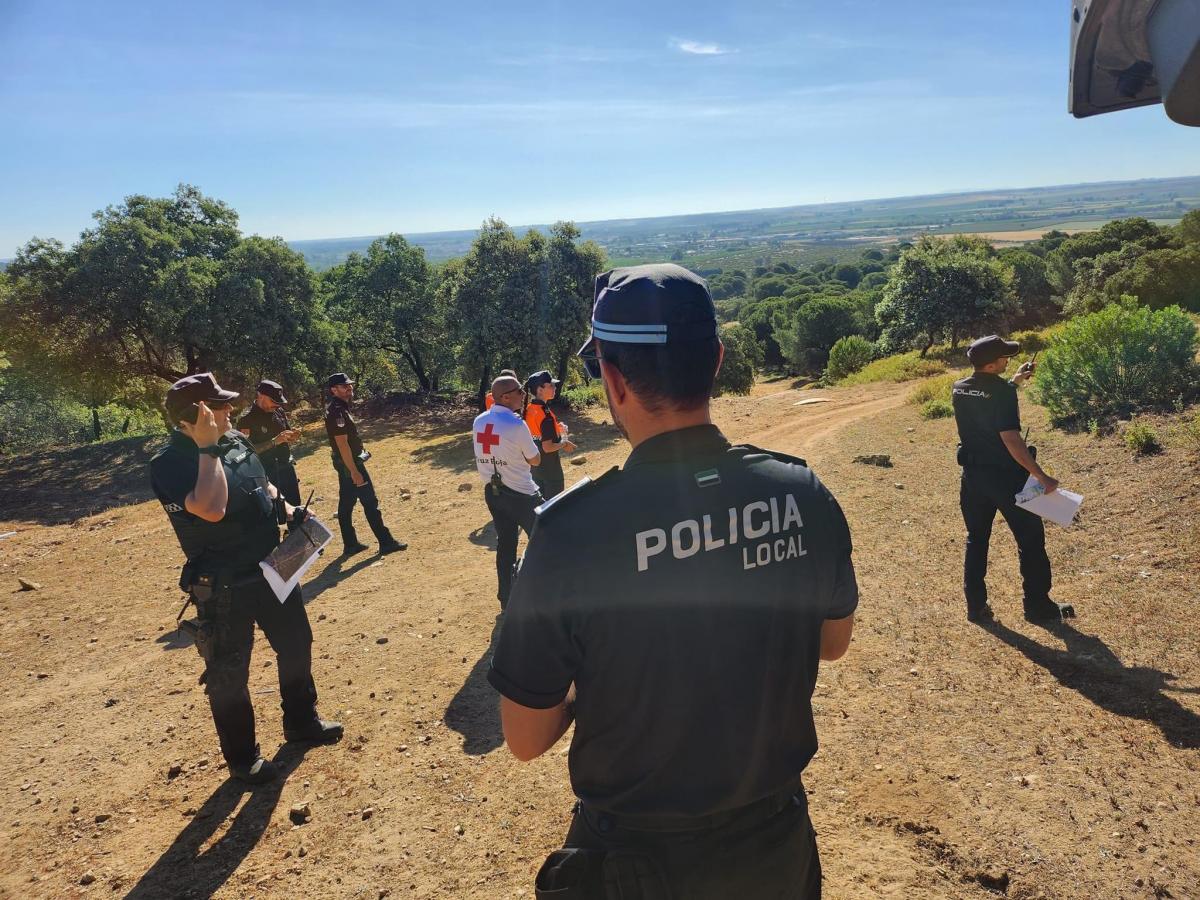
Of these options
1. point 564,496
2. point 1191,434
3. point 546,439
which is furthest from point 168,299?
point 1191,434

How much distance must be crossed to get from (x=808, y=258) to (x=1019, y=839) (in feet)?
536

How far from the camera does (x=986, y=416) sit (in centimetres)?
508

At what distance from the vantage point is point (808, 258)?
153375 millimetres

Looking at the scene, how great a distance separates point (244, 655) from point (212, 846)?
3.35 feet

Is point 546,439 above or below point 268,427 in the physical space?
below

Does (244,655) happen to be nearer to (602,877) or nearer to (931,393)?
(602,877)

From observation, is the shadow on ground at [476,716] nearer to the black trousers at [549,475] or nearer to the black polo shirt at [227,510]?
the black polo shirt at [227,510]

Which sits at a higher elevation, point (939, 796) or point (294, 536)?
point (294, 536)

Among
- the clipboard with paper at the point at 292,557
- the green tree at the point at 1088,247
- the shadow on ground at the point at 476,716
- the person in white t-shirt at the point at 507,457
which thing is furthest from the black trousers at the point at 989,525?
the green tree at the point at 1088,247

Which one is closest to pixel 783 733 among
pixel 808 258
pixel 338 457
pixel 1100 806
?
pixel 1100 806

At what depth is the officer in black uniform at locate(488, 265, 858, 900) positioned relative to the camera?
1.44 metres

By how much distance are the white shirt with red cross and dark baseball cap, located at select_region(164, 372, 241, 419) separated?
2083mm

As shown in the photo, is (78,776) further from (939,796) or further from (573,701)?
(939,796)

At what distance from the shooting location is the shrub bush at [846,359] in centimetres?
2695
